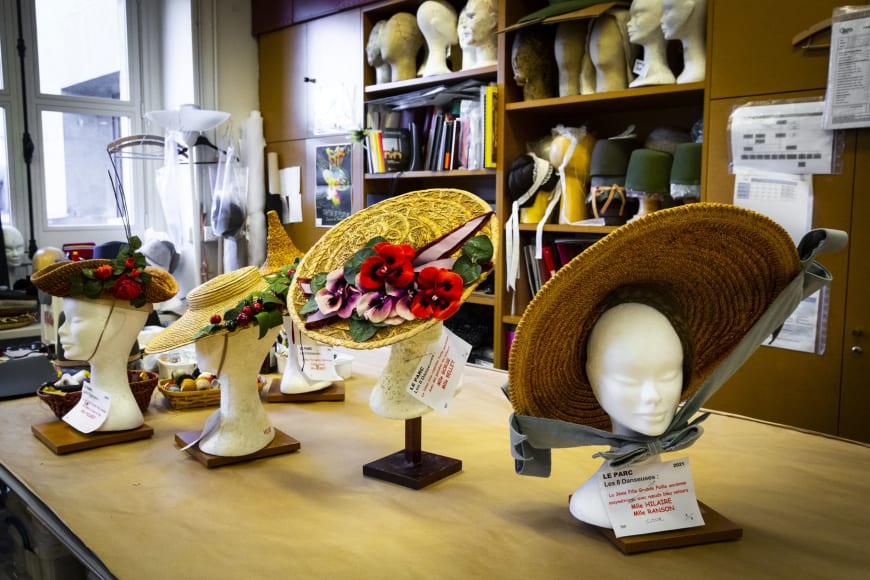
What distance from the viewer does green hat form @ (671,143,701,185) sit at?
2381 mm

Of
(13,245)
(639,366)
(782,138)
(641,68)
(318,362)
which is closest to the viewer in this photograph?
(639,366)

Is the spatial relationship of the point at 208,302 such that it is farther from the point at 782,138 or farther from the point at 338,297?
the point at 782,138

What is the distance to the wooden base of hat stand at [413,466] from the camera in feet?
3.83

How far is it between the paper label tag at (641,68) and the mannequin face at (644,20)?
78mm

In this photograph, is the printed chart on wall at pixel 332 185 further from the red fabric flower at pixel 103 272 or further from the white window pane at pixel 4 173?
the red fabric flower at pixel 103 272

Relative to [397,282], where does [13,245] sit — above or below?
below

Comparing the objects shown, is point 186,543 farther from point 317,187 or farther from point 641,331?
point 317,187

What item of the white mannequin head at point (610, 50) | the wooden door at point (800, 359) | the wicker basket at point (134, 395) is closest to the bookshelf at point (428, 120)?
the white mannequin head at point (610, 50)

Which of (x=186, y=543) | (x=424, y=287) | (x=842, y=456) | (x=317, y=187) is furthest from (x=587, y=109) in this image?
(x=186, y=543)

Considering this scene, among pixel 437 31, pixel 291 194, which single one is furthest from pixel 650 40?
pixel 291 194

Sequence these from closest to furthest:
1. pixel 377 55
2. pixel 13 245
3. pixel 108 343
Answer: pixel 108 343 < pixel 377 55 < pixel 13 245

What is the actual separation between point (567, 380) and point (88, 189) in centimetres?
389

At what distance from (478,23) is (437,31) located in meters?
0.28

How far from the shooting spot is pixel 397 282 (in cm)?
103
